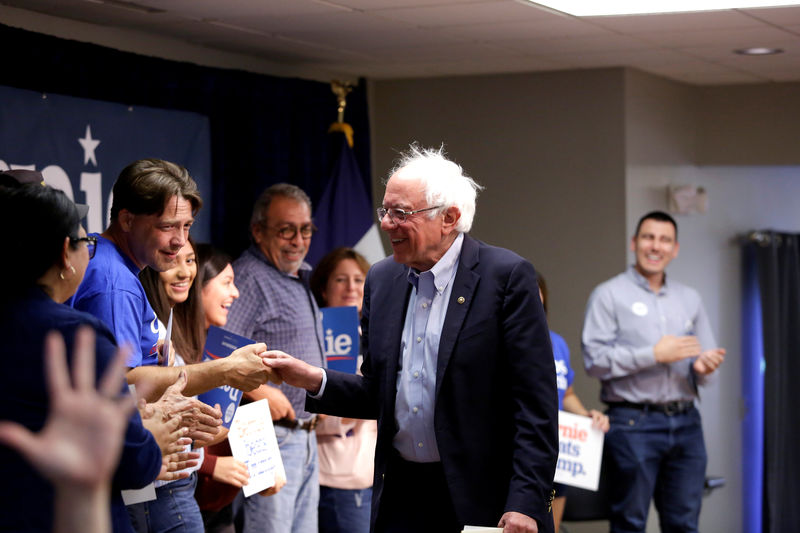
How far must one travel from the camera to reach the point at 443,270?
2811mm

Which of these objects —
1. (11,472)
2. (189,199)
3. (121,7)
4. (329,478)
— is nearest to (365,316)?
(189,199)

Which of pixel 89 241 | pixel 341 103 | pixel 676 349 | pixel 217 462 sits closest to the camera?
pixel 89 241

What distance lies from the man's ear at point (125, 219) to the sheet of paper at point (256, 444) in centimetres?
95

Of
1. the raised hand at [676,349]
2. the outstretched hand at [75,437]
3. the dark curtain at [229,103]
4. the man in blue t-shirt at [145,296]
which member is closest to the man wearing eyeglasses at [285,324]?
the dark curtain at [229,103]

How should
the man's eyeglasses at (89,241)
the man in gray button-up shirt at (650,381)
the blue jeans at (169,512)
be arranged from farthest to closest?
the man in gray button-up shirt at (650,381), the blue jeans at (169,512), the man's eyeglasses at (89,241)

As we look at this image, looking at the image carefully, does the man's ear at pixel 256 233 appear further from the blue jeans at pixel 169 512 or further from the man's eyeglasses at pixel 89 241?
the man's eyeglasses at pixel 89 241

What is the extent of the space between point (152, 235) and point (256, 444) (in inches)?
44.3

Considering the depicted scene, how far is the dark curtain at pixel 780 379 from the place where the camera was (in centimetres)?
695

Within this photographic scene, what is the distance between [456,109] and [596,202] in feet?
3.38

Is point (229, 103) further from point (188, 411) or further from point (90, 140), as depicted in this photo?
point (188, 411)

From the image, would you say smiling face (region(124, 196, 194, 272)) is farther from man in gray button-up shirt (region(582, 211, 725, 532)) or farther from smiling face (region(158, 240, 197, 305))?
man in gray button-up shirt (region(582, 211, 725, 532))

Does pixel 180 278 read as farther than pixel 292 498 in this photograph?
No

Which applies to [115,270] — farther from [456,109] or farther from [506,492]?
[456,109]

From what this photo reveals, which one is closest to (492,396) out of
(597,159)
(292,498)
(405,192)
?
(405,192)
